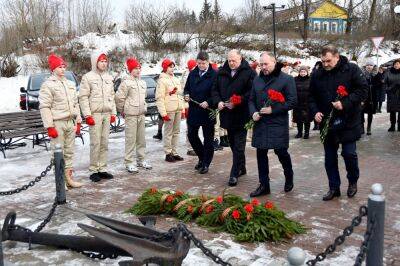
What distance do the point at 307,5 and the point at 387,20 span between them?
7.70m

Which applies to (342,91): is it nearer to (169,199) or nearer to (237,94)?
(237,94)

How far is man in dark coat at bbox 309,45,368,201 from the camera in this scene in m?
6.04

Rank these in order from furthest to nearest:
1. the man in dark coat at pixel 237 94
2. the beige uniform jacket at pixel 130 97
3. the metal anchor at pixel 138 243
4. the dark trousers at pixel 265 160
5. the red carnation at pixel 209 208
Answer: the beige uniform jacket at pixel 130 97 < the man in dark coat at pixel 237 94 < the dark trousers at pixel 265 160 < the red carnation at pixel 209 208 < the metal anchor at pixel 138 243

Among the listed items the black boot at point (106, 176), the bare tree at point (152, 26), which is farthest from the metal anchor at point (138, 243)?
the bare tree at point (152, 26)

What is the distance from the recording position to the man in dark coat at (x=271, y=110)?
6.33 m

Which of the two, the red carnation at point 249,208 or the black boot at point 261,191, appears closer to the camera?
the red carnation at point 249,208

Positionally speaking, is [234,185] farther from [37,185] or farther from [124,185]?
[37,185]

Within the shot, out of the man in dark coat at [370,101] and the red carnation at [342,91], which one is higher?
the red carnation at [342,91]

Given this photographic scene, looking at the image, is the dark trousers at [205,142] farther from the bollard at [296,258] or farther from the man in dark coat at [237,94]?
the bollard at [296,258]

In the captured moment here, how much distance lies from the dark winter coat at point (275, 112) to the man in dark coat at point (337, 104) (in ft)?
1.13

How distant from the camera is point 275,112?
6.30m

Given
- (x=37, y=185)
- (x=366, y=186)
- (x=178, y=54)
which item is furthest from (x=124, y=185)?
(x=178, y=54)

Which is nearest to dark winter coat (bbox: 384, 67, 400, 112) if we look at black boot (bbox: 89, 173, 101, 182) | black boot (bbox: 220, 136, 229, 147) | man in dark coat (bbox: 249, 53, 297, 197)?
black boot (bbox: 220, 136, 229, 147)

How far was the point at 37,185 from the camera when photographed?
7758 millimetres
